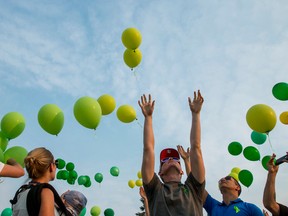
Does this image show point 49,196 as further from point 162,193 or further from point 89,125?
point 89,125

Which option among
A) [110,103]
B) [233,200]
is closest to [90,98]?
[110,103]

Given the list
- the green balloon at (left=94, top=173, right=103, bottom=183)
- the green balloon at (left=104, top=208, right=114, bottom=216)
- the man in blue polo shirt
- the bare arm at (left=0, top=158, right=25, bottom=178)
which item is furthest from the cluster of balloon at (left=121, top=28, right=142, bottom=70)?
the green balloon at (left=104, top=208, right=114, bottom=216)

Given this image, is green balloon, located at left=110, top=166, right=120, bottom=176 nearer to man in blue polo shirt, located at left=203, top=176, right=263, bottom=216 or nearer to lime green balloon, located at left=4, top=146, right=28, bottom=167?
lime green balloon, located at left=4, top=146, right=28, bottom=167

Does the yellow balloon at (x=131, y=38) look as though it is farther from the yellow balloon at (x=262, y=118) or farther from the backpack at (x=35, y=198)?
the backpack at (x=35, y=198)

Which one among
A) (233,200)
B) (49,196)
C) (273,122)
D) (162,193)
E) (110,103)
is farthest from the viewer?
(110,103)

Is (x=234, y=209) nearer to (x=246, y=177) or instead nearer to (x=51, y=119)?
(x=246, y=177)

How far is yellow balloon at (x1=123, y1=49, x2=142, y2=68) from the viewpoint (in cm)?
628

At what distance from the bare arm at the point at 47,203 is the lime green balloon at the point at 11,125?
3798mm

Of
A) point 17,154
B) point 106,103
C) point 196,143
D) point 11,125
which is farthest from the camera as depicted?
point 106,103

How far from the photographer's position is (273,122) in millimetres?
5266

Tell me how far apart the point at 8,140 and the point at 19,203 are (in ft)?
12.9

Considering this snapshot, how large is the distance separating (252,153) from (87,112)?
10.9 feet

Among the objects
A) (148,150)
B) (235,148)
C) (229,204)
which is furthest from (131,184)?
(148,150)

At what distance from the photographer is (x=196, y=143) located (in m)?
2.41
